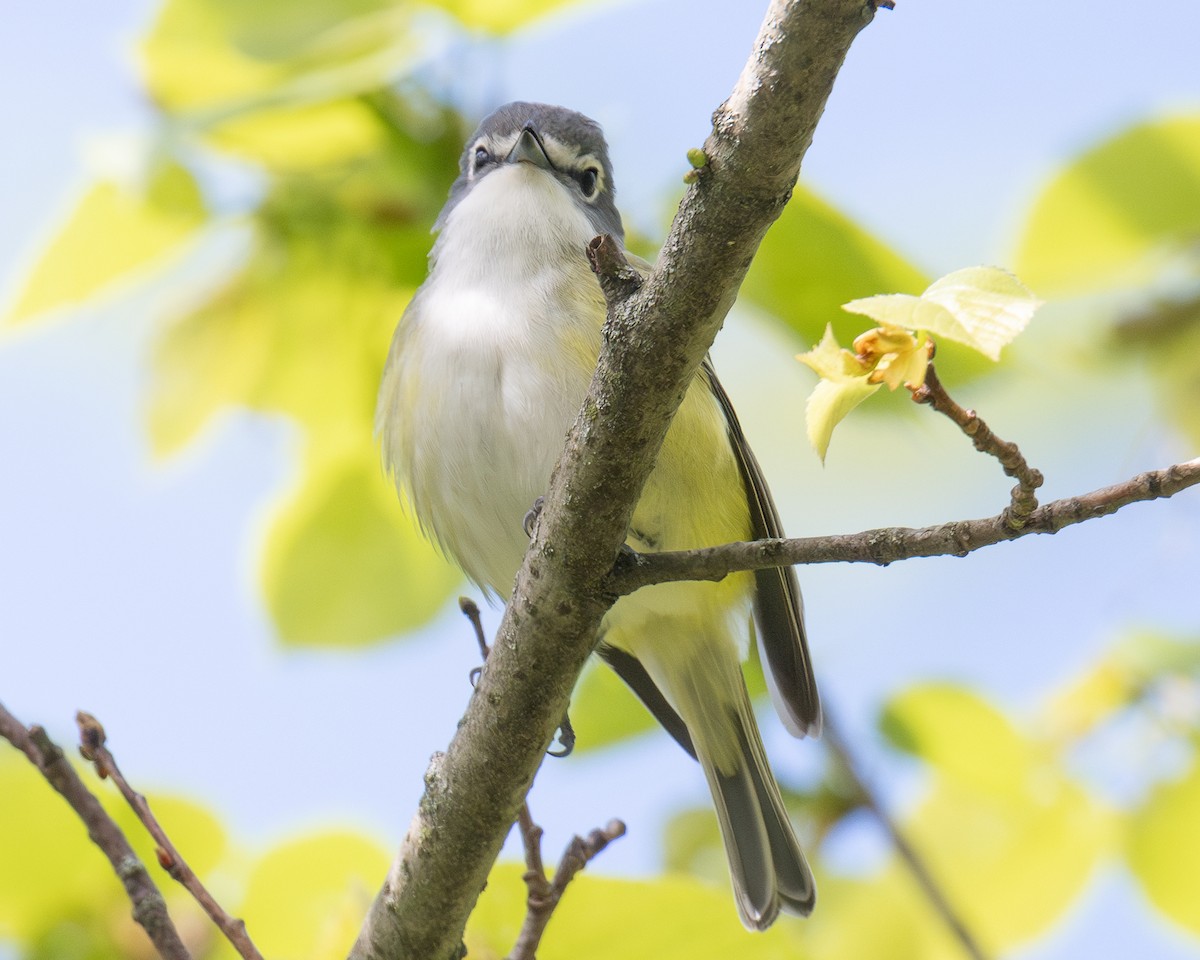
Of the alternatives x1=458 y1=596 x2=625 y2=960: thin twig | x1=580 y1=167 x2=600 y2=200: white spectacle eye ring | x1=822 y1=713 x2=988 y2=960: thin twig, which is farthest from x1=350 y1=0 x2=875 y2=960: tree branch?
x1=580 y1=167 x2=600 y2=200: white spectacle eye ring

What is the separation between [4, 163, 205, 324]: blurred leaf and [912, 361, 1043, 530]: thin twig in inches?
76.4

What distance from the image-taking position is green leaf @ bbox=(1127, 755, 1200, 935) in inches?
108

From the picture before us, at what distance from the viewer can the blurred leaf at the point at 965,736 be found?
302 cm

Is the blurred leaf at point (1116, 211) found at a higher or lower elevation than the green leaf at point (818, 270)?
higher

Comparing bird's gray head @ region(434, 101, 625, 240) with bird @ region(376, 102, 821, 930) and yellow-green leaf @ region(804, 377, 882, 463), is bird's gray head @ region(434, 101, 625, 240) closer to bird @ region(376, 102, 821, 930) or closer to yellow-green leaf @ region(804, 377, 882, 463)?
bird @ region(376, 102, 821, 930)

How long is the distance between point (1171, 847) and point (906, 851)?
621 mm

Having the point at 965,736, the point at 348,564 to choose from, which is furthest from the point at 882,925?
the point at 348,564

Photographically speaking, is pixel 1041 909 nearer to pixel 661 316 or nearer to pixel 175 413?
pixel 661 316

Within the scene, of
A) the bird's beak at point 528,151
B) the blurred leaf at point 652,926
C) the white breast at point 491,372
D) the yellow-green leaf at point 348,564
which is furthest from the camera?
the bird's beak at point 528,151

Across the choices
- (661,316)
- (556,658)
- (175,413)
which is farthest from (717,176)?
(175,413)

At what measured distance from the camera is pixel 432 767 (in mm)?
2359

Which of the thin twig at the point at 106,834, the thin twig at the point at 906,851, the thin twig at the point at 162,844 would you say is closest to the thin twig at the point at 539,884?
the thin twig at the point at 162,844

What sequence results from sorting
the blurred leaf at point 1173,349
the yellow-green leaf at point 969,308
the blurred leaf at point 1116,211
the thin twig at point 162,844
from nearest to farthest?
the yellow-green leaf at point 969,308
the thin twig at point 162,844
the blurred leaf at point 1116,211
the blurred leaf at point 1173,349

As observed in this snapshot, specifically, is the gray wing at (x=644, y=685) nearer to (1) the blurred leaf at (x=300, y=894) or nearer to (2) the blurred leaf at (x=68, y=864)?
(1) the blurred leaf at (x=300, y=894)
